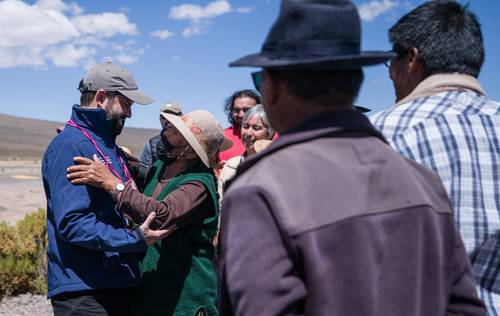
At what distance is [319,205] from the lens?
1.32m

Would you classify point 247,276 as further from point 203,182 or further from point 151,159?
point 151,159

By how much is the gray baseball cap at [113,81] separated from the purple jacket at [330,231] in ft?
5.89

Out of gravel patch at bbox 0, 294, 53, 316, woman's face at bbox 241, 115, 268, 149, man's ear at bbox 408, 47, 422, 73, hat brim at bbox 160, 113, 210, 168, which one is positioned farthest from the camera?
gravel patch at bbox 0, 294, 53, 316

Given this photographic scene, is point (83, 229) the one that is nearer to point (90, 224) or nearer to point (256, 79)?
point (90, 224)

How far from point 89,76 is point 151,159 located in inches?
89.3

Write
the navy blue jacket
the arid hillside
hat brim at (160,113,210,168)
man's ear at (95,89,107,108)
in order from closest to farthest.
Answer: the navy blue jacket, man's ear at (95,89,107,108), hat brim at (160,113,210,168), the arid hillside

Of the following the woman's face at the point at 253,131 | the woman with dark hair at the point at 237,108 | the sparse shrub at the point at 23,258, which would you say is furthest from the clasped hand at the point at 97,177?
the sparse shrub at the point at 23,258

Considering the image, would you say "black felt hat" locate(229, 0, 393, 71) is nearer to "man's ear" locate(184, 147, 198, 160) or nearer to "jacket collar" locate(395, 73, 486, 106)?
"jacket collar" locate(395, 73, 486, 106)

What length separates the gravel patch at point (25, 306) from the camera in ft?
20.5

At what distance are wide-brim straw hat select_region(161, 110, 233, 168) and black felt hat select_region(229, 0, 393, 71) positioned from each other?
171cm

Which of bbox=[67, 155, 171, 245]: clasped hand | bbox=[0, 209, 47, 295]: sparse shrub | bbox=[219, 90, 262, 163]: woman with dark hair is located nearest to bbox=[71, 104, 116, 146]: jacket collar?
bbox=[67, 155, 171, 245]: clasped hand

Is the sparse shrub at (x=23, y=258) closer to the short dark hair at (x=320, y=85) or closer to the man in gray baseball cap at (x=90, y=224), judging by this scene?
the man in gray baseball cap at (x=90, y=224)

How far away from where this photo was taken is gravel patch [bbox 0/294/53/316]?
6.25m

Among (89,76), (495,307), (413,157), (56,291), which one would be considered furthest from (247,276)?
(89,76)
